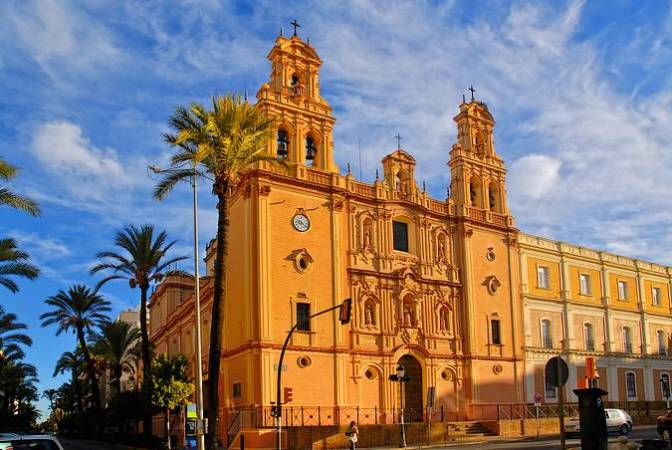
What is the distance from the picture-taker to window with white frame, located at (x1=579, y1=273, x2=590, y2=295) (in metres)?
52.3

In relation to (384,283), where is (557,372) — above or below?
below

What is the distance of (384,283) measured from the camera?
136 feet

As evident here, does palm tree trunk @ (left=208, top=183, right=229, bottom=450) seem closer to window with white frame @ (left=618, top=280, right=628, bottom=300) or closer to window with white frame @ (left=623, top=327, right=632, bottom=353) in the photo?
window with white frame @ (left=623, top=327, right=632, bottom=353)

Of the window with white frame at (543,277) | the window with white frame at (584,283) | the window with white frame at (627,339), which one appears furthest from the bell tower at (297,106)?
the window with white frame at (627,339)

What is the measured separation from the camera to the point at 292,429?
32562 millimetres

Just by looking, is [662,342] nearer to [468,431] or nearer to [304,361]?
[468,431]

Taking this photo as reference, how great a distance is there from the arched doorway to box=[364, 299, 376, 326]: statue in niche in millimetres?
2906

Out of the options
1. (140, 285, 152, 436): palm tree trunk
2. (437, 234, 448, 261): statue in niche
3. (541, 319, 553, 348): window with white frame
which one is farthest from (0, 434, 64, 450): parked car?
(541, 319, 553, 348): window with white frame

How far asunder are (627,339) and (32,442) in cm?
4847

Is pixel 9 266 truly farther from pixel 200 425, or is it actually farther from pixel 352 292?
pixel 352 292

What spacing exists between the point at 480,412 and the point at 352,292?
11.0 meters

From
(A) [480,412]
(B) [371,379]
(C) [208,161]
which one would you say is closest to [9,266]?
(C) [208,161]

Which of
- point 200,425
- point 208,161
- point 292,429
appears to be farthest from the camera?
point 292,429

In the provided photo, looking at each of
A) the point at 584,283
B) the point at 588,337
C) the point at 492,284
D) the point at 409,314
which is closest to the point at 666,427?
the point at 409,314
